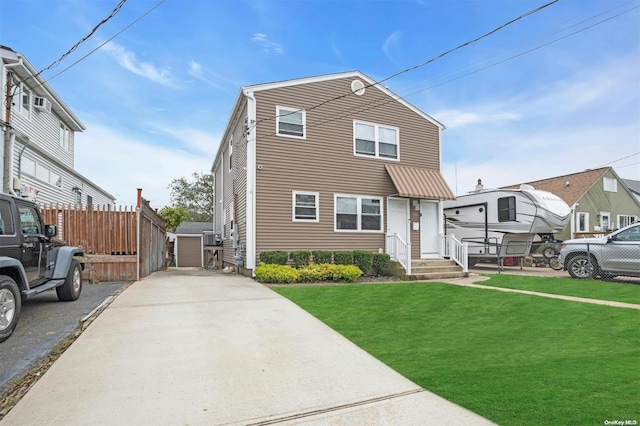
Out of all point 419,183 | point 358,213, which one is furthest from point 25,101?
point 419,183

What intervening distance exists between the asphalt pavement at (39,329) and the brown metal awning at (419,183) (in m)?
9.76

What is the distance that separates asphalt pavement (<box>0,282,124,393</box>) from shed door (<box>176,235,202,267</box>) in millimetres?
21280

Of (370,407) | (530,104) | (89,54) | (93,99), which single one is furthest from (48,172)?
(530,104)

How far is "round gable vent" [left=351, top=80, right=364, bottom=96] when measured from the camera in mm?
13891

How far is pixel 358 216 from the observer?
13633 millimetres

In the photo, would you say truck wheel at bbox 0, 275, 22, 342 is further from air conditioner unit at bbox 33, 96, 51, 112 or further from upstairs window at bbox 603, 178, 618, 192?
upstairs window at bbox 603, 178, 618, 192

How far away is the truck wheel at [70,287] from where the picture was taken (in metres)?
7.07

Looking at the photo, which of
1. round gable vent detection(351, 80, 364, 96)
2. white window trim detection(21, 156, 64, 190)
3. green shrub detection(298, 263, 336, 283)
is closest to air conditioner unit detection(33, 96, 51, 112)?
white window trim detection(21, 156, 64, 190)

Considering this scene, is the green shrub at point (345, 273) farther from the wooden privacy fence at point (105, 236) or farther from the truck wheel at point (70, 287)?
the truck wheel at point (70, 287)

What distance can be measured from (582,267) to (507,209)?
511 centimetres

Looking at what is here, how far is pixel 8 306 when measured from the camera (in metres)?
4.85

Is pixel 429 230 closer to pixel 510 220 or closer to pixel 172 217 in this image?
pixel 510 220

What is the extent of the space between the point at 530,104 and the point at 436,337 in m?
14.6

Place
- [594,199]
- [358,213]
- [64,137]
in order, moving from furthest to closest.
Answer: [594,199] < [64,137] < [358,213]
